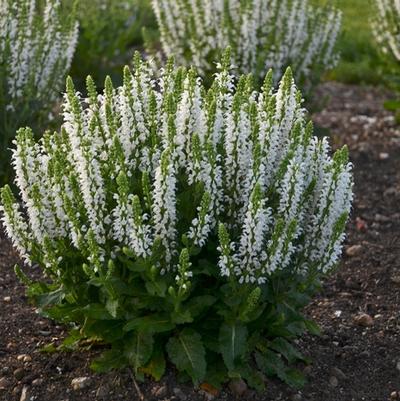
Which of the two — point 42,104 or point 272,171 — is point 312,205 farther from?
point 42,104

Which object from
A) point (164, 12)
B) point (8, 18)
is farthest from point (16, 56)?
point (164, 12)

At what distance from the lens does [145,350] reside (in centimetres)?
381

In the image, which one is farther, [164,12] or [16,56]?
[164,12]

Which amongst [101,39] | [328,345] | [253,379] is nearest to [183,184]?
[253,379]

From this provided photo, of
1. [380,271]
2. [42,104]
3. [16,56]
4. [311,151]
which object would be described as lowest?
[380,271]

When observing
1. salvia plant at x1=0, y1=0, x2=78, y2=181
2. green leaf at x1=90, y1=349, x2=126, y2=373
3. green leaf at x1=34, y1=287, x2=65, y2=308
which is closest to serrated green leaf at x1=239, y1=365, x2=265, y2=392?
green leaf at x1=90, y1=349, x2=126, y2=373

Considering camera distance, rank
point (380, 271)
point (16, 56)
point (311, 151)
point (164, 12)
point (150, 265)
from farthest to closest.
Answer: point (164, 12)
point (16, 56)
point (380, 271)
point (311, 151)
point (150, 265)

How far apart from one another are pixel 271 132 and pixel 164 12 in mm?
3678

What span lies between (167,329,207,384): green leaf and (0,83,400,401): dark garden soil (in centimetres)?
16

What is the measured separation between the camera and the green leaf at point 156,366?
3.89 meters

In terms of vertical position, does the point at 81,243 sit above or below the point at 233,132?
below

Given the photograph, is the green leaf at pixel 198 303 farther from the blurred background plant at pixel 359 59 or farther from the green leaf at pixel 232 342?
the blurred background plant at pixel 359 59

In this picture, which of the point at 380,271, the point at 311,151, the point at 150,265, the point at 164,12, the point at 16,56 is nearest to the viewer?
the point at 150,265

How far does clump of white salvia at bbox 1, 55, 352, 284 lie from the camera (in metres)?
3.58
